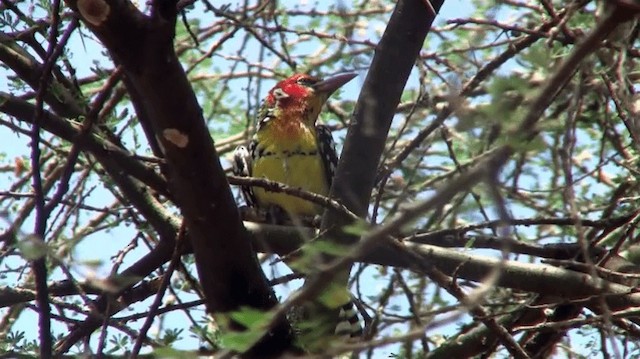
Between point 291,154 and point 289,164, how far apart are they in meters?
0.06

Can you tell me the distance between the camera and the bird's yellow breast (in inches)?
219

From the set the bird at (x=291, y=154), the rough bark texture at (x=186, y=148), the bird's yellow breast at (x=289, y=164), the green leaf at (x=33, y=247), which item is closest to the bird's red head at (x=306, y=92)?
the bird at (x=291, y=154)

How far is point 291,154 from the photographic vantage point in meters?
5.62

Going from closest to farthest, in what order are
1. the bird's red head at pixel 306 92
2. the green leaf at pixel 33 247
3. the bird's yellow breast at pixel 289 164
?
the green leaf at pixel 33 247
the bird's yellow breast at pixel 289 164
the bird's red head at pixel 306 92

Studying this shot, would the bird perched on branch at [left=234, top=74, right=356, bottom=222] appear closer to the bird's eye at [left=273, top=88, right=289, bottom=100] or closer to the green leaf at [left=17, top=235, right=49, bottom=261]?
the bird's eye at [left=273, top=88, right=289, bottom=100]

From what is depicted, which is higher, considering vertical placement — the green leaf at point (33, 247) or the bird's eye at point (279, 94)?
the bird's eye at point (279, 94)

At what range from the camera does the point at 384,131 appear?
3.39m

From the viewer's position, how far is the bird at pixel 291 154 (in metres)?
5.58

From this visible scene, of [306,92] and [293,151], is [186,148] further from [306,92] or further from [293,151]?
[306,92]

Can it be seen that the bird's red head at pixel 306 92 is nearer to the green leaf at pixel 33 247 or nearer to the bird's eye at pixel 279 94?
the bird's eye at pixel 279 94

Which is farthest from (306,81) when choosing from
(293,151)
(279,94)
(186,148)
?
(186,148)

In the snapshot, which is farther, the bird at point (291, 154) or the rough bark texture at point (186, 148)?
the bird at point (291, 154)

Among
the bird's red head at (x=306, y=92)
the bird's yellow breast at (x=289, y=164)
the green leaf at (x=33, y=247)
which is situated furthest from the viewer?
the bird's red head at (x=306, y=92)

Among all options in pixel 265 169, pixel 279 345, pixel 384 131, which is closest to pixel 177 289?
pixel 265 169
